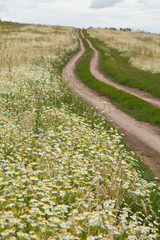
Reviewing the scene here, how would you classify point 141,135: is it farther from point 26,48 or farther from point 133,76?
point 26,48

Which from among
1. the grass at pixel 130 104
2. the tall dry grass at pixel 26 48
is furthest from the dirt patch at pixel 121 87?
the tall dry grass at pixel 26 48

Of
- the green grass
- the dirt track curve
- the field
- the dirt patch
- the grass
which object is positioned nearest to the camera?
the field

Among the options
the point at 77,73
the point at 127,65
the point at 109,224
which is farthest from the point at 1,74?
the point at 127,65

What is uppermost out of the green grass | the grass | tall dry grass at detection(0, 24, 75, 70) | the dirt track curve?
tall dry grass at detection(0, 24, 75, 70)

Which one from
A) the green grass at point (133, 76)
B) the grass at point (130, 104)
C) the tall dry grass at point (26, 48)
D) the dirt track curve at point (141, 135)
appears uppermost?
the tall dry grass at point (26, 48)

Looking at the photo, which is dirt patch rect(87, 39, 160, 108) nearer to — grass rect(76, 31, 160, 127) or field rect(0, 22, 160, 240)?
grass rect(76, 31, 160, 127)

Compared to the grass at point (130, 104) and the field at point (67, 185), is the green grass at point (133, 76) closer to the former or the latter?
the grass at point (130, 104)

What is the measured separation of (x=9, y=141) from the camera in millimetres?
6836

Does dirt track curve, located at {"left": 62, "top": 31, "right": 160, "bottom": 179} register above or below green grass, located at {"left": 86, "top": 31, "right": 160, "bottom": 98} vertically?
below

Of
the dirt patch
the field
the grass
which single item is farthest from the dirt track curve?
the dirt patch

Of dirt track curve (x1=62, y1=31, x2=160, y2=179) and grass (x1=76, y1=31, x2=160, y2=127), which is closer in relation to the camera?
dirt track curve (x1=62, y1=31, x2=160, y2=179)

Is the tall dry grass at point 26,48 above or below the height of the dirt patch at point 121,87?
above

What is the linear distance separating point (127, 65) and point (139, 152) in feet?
66.0

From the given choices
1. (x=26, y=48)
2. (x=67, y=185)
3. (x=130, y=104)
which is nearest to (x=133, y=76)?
(x=130, y=104)
